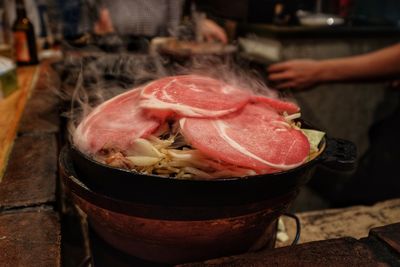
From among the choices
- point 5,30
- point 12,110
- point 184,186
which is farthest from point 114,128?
point 5,30

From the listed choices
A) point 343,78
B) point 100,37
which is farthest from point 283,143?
point 100,37

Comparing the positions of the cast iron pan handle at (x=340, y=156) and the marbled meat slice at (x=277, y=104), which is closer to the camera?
the cast iron pan handle at (x=340, y=156)

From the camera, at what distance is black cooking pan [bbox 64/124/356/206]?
1314mm

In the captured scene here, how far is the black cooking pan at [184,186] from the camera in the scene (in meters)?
1.31

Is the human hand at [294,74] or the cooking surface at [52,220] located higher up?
the human hand at [294,74]

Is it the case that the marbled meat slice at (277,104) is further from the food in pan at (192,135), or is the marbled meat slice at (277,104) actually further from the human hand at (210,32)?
the human hand at (210,32)

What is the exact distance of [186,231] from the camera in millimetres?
1452

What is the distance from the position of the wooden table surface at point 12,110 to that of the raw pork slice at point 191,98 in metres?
1.03

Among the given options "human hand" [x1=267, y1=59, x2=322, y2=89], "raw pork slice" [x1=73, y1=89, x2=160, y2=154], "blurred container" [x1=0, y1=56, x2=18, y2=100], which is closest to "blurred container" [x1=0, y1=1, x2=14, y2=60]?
"blurred container" [x1=0, y1=56, x2=18, y2=100]

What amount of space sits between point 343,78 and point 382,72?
0.37 metres

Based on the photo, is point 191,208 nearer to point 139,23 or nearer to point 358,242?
point 358,242

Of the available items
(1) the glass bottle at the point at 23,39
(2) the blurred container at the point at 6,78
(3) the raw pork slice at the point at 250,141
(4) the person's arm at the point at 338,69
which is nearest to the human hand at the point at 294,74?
(4) the person's arm at the point at 338,69

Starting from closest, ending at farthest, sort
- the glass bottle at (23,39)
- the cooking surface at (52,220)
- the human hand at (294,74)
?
the cooking surface at (52,220) < the human hand at (294,74) < the glass bottle at (23,39)

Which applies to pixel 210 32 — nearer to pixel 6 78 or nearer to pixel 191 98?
pixel 6 78
